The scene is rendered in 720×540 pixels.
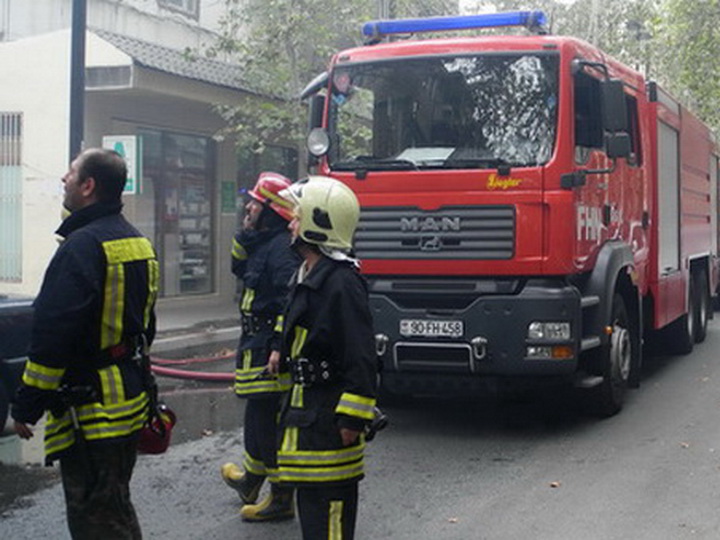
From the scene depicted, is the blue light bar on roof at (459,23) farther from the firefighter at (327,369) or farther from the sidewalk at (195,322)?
the sidewalk at (195,322)

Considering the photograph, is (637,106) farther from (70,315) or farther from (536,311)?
(70,315)

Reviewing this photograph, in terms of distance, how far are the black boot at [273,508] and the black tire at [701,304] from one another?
8.91 meters

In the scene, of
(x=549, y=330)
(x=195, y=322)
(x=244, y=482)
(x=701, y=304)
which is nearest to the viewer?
(x=244, y=482)

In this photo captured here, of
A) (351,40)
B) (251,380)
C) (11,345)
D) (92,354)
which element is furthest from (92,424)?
(351,40)

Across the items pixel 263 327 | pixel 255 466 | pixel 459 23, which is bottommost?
pixel 255 466

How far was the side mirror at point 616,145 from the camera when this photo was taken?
8047 mm

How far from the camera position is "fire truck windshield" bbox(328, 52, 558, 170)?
7816 mm

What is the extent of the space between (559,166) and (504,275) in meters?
0.89

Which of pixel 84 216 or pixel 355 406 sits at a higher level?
pixel 84 216

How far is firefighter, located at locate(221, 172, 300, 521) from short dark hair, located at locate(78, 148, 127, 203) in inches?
59.1

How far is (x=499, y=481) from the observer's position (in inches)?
263

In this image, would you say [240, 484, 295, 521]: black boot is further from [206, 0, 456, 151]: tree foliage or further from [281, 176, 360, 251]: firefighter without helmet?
[206, 0, 456, 151]: tree foliage

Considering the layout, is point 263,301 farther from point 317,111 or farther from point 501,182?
point 317,111

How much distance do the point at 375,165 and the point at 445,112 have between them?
678 mm
